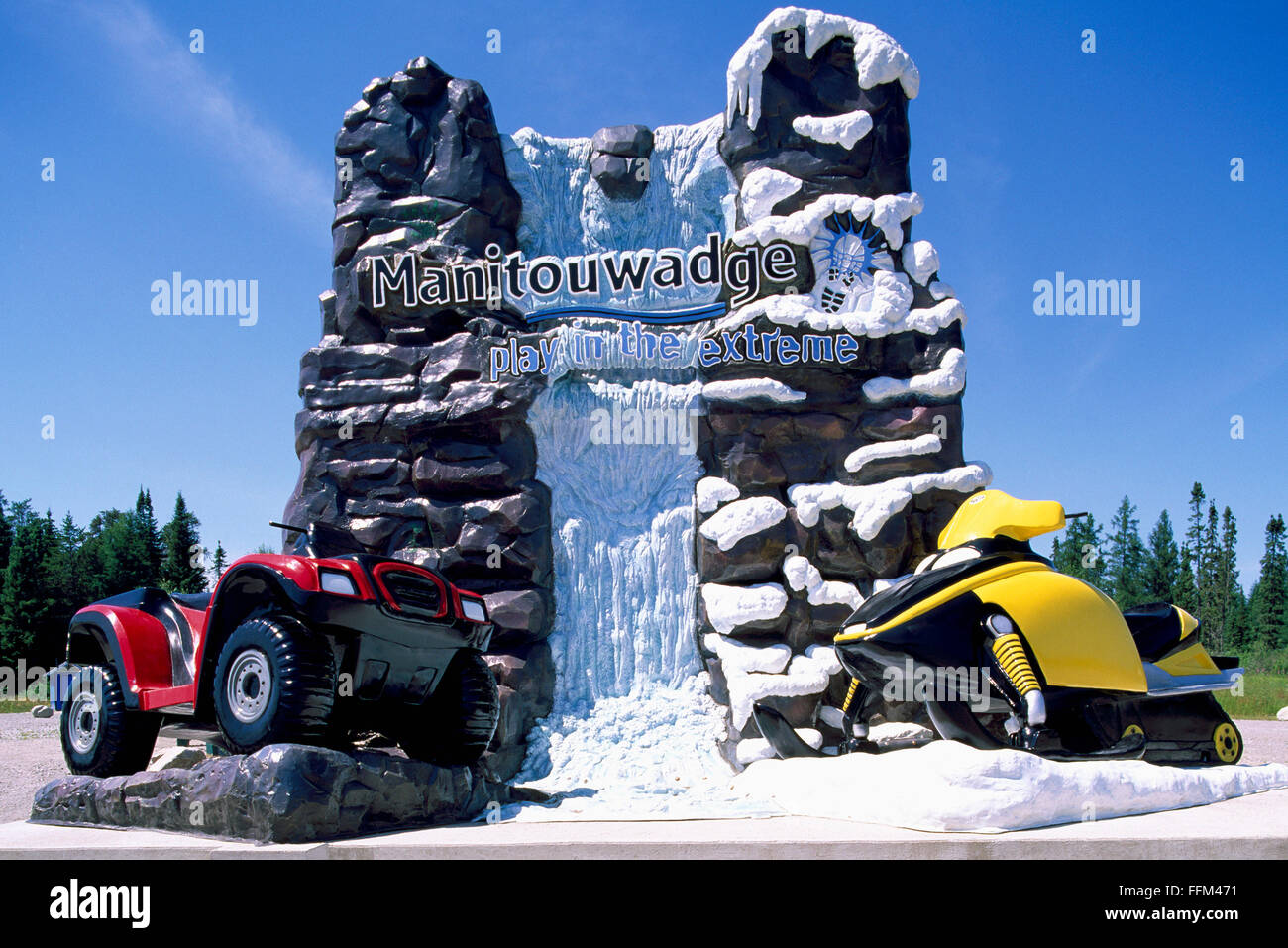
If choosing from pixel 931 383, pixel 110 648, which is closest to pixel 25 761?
pixel 110 648

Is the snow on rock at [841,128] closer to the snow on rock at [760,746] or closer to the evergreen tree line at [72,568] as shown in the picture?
the snow on rock at [760,746]

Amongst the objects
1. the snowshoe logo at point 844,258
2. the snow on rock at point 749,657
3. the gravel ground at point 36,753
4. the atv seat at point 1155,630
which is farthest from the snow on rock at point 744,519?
the gravel ground at point 36,753

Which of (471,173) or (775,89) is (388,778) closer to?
(471,173)

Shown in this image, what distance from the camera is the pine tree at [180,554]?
30219mm

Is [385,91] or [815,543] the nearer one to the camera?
[815,543]

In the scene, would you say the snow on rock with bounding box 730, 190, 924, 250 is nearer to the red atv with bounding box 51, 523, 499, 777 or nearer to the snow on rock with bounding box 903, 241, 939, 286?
the snow on rock with bounding box 903, 241, 939, 286

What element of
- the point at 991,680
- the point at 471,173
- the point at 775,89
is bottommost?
the point at 991,680

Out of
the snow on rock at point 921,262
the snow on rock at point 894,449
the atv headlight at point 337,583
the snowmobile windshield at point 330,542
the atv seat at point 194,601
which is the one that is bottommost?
the atv seat at point 194,601

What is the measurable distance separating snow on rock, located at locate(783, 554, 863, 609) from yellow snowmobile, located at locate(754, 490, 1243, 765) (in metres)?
1.53

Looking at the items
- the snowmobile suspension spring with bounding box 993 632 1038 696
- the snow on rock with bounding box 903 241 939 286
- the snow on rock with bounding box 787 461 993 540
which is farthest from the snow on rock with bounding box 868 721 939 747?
the snow on rock with bounding box 903 241 939 286

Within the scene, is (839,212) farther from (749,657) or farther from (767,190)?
(749,657)
